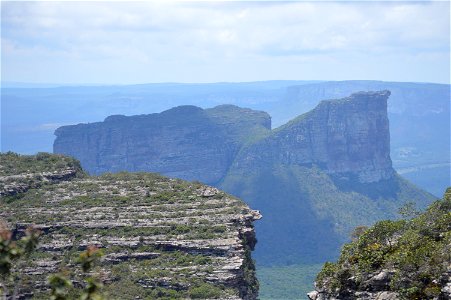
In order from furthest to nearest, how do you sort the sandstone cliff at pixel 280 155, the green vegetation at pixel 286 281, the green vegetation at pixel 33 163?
the sandstone cliff at pixel 280 155 → the green vegetation at pixel 286 281 → the green vegetation at pixel 33 163

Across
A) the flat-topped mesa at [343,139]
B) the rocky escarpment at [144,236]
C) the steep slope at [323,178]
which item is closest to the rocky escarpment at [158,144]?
the steep slope at [323,178]

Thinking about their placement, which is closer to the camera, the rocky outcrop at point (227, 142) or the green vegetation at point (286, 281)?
the green vegetation at point (286, 281)

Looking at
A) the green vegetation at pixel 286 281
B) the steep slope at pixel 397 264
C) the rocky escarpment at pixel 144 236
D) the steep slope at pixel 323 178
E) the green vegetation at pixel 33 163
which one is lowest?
the green vegetation at pixel 286 281

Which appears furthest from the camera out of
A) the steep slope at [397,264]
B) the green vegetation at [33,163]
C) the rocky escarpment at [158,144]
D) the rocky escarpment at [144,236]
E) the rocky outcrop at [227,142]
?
the rocky escarpment at [158,144]

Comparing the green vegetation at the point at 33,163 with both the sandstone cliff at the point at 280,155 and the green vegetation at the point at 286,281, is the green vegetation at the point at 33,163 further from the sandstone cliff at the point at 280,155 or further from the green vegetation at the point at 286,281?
the sandstone cliff at the point at 280,155

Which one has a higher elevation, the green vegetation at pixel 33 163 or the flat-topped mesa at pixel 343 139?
the green vegetation at pixel 33 163

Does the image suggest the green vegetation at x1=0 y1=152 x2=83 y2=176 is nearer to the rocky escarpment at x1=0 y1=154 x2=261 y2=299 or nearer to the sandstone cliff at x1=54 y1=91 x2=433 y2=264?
the rocky escarpment at x1=0 y1=154 x2=261 y2=299

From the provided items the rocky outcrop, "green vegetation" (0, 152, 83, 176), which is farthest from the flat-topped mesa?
"green vegetation" (0, 152, 83, 176)
